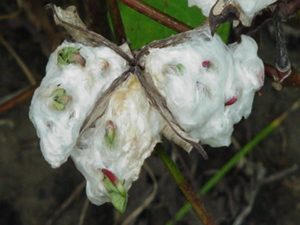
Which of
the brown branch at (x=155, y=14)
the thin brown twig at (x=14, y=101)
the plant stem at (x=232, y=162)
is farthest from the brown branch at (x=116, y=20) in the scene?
the plant stem at (x=232, y=162)

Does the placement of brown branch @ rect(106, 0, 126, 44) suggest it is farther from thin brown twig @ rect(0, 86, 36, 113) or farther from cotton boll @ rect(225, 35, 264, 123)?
thin brown twig @ rect(0, 86, 36, 113)

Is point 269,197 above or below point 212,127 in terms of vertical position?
below

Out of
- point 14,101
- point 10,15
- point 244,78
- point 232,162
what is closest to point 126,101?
point 244,78

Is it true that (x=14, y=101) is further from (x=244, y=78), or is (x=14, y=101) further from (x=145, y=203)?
(x=244, y=78)

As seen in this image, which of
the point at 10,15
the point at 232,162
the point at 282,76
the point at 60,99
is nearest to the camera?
the point at 60,99

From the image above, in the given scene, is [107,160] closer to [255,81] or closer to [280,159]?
[255,81]

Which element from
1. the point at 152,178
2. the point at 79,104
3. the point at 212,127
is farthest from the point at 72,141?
the point at 152,178
